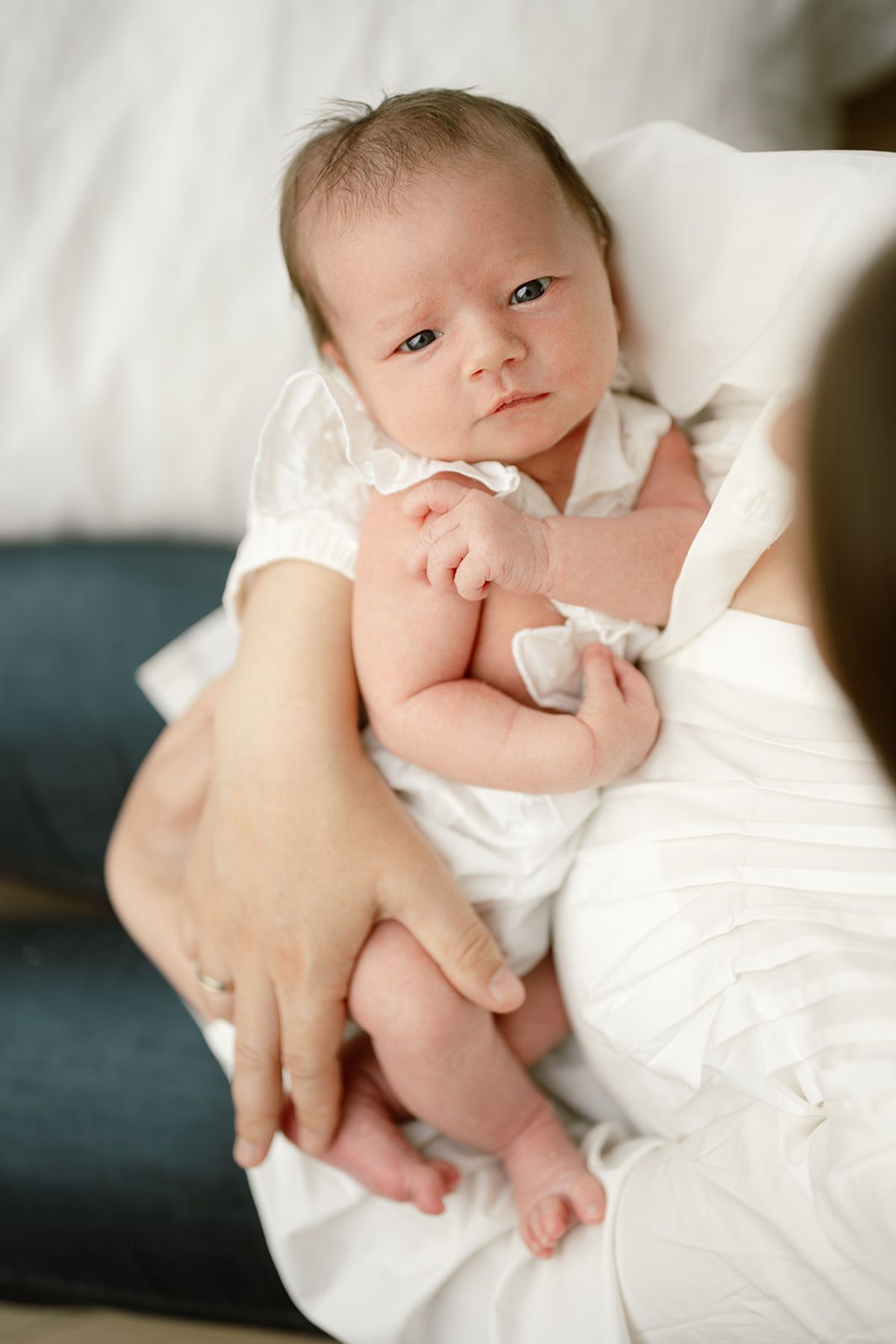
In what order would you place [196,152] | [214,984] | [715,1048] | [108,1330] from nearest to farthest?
1. [715,1048]
2. [214,984]
3. [108,1330]
4. [196,152]

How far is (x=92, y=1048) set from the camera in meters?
1.15

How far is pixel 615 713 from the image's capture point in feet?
2.58

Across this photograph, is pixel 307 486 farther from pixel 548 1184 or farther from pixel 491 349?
pixel 548 1184

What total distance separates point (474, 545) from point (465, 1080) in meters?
0.43

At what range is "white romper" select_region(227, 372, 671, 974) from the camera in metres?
0.82

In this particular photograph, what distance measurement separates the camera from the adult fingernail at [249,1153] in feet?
2.97

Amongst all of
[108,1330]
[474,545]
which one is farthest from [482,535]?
[108,1330]

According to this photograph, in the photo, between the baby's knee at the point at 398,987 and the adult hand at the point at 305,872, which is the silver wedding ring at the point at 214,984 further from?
the baby's knee at the point at 398,987

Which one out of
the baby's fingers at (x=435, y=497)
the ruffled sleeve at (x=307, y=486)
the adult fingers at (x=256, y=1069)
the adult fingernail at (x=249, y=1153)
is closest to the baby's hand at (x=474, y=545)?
the baby's fingers at (x=435, y=497)

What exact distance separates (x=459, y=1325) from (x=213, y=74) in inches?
53.1

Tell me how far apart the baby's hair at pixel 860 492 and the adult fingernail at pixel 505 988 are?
0.42 meters

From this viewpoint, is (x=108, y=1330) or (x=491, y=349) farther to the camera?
(x=108, y=1330)

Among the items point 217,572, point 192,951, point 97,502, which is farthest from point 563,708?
point 97,502

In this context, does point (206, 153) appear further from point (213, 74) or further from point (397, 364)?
point (397, 364)
